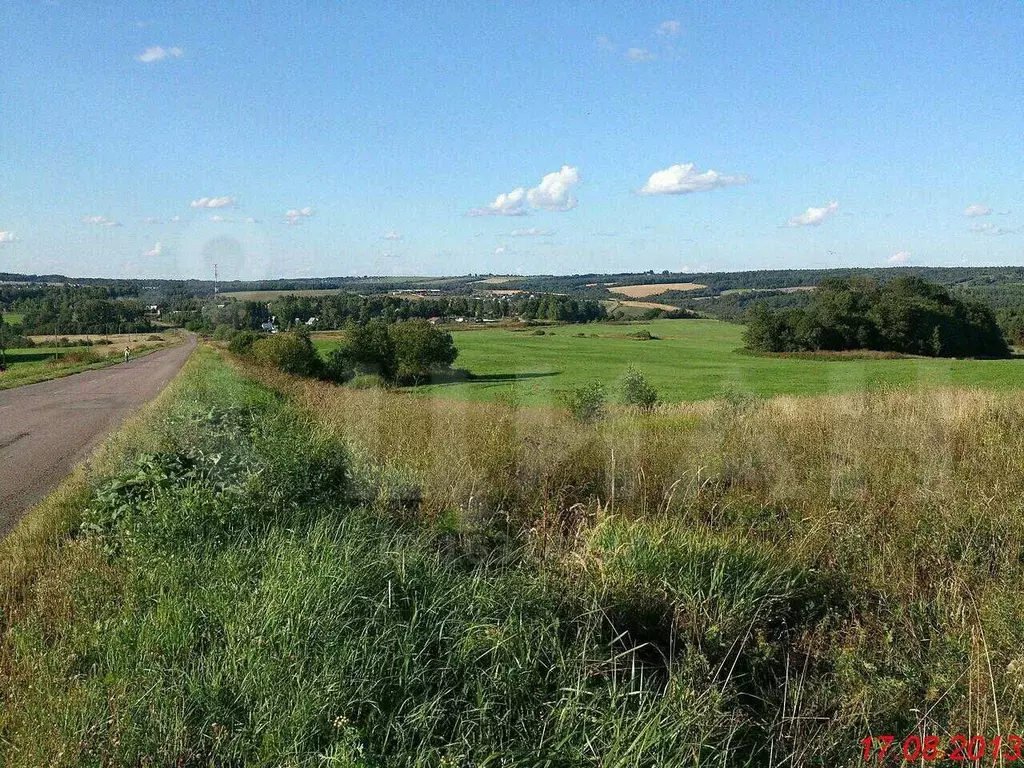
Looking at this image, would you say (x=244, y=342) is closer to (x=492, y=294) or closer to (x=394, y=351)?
(x=394, y=351)

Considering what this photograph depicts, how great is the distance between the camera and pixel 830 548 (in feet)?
17.9

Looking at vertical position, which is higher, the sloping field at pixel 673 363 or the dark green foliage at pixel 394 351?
the dark green foliage at pixel 394 351

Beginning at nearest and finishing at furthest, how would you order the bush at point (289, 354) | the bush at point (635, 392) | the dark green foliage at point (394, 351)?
the bush at point (635, 392)
the bush at point (289, 354)
the dark green foliage at point (394, 351)

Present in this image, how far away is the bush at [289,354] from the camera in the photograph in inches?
1212

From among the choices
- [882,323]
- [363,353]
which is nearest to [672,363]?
[882,323]

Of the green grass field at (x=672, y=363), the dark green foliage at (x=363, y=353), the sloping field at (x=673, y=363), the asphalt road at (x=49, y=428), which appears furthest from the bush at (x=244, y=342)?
the sloping field at (x=673, y=363)

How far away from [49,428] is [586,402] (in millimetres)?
10213

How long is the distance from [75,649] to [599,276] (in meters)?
119

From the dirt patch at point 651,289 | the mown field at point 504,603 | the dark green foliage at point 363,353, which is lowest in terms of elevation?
the dark green foliage at point 363,353

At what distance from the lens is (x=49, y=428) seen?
45.5 feet

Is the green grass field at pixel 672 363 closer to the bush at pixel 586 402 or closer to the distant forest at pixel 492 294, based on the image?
the distant forest at pixel 492 294

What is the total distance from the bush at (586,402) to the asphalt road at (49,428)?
643cm
